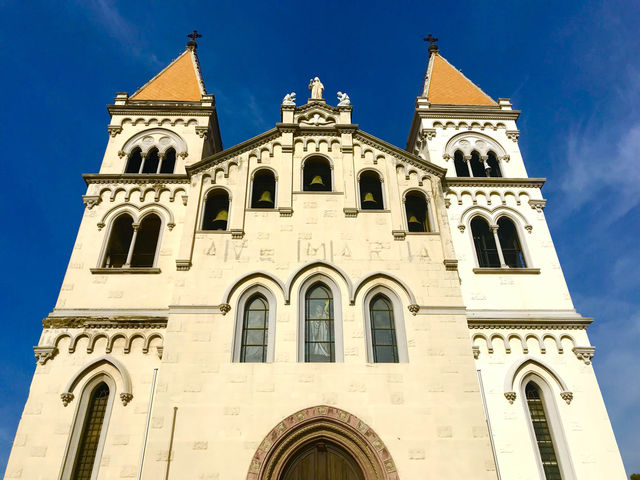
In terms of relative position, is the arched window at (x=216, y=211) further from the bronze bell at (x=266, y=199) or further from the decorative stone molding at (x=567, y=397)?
the decorative stone molding at (x=567, y=397)

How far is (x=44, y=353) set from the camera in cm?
1555

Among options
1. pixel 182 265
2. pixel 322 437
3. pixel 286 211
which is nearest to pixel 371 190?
pixel 286 211

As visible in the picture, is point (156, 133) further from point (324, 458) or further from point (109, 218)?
point (324, 458)

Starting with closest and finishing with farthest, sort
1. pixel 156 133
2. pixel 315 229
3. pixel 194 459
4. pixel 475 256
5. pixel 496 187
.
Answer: pixel 194 459 < pixel 315 229 < pixel 475 256 < pixel 496 187 < pixel 156 133

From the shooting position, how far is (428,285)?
1627cm

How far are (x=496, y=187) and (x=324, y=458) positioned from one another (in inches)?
503

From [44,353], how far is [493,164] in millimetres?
18511

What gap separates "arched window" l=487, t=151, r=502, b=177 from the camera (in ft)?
74.3

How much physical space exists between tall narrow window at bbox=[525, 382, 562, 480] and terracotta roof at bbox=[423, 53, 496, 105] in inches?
559

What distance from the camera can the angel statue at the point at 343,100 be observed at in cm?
2109

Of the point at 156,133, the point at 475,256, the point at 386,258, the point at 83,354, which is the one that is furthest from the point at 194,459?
the point at 156,133

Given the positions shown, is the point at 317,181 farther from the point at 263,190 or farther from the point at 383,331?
the point at 383,331

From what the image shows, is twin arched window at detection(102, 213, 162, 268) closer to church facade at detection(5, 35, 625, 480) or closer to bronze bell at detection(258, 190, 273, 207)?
church facade at detection(5, 35, 625, 480)

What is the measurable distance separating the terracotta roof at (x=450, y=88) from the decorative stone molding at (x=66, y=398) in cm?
1935
